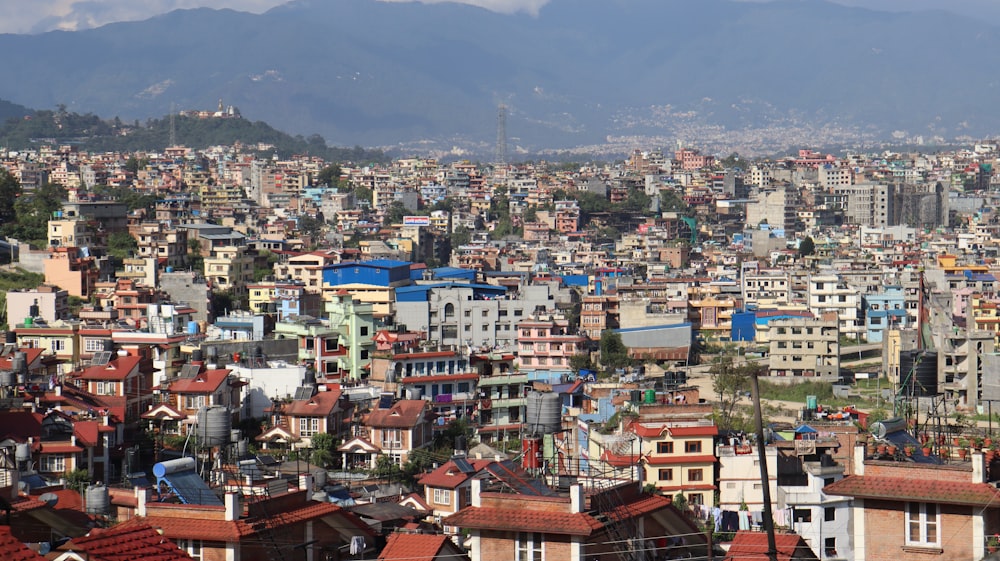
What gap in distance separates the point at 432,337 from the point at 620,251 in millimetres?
17905

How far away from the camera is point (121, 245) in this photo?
1382 inches

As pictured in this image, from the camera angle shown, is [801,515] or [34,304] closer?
[801,515]

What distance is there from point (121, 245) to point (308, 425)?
702 inches

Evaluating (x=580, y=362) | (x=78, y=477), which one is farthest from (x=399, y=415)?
(x=580, y=362)

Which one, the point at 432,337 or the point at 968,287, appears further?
the point at 968,287

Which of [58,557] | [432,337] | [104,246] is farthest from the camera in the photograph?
[104,246]

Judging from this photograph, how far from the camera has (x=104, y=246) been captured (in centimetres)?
3441

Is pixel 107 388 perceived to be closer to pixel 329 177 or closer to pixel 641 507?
pixel 641 507

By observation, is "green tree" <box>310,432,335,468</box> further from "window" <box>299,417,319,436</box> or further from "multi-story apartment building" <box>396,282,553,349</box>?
"multi-story apartment building" <box>396,282,553,349</box>

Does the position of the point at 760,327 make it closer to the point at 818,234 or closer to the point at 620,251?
the point at 620,251

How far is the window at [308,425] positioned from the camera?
1816 cm

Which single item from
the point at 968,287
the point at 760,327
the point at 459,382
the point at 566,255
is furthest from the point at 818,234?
the point at 459,382

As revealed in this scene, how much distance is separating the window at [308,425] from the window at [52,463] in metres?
3.28

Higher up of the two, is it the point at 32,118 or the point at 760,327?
the point at 32,118
